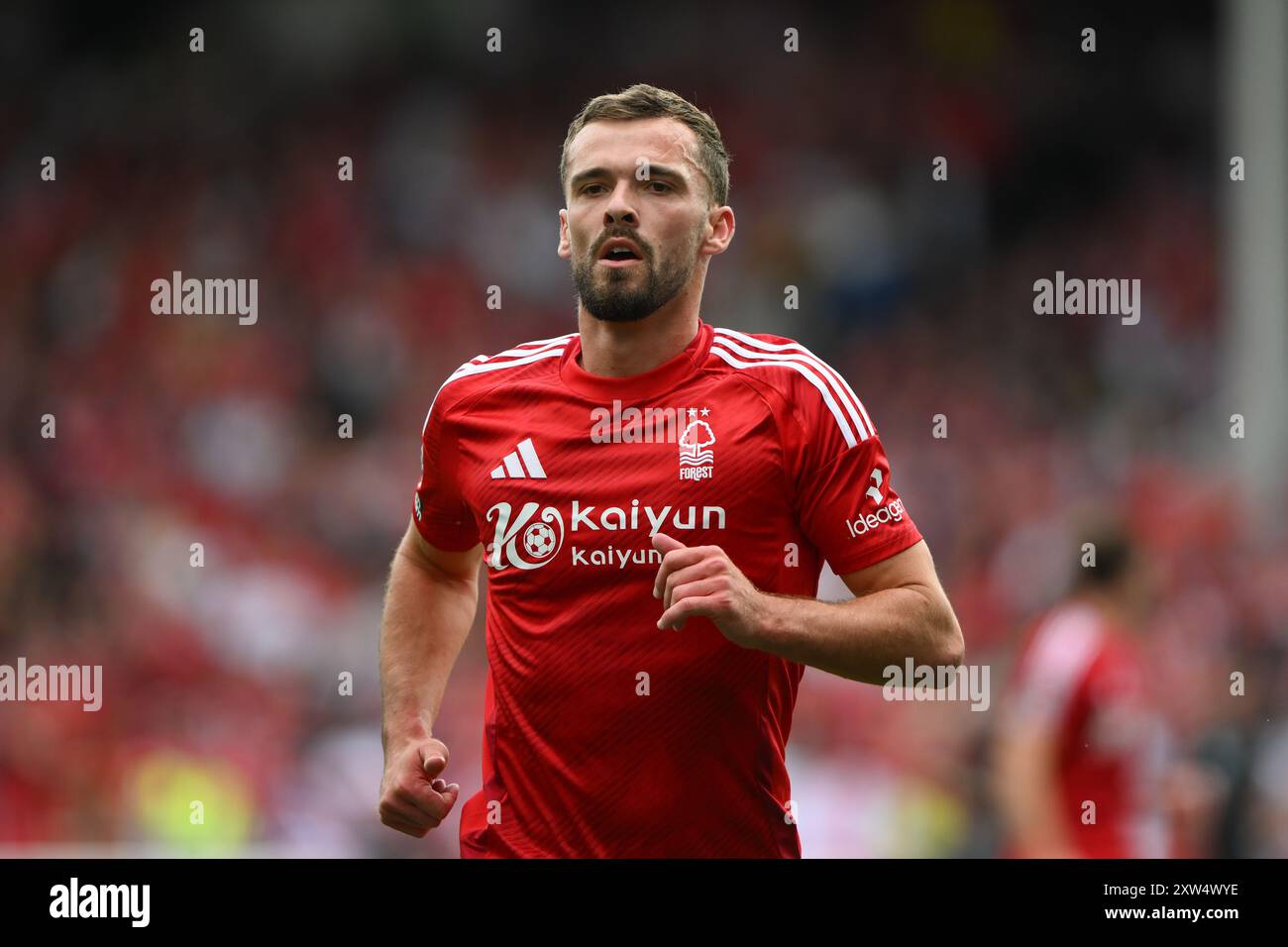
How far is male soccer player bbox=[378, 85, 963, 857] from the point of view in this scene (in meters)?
3.23

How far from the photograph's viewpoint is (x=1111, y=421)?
1044 cm

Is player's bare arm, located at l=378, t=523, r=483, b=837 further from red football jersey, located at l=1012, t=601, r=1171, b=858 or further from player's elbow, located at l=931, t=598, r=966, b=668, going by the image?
red football jersey, located at l=1012, t=601, r=1171, b=858

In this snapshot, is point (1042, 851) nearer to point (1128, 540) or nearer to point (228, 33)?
point (1128, 540)

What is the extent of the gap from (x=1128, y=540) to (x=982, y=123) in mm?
6978

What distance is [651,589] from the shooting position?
3248mm

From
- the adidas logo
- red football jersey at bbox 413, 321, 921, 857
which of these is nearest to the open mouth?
red football jersey at bbox 413, 321, 921, 857

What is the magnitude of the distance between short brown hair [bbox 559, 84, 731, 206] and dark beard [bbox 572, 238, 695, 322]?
26cm

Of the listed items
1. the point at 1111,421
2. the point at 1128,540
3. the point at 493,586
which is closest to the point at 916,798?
the point at 1128,540

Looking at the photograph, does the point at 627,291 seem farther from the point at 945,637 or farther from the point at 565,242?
the point at 945,637

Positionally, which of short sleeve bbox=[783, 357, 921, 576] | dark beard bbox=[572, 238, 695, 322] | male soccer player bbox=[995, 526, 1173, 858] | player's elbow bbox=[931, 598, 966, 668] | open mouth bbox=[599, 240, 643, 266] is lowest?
male soccer player bbox=[995, 526, 1173, 858]

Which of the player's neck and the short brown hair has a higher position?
the short brown hair

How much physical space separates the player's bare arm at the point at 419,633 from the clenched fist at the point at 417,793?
0.19ft

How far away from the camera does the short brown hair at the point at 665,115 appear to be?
350 cm

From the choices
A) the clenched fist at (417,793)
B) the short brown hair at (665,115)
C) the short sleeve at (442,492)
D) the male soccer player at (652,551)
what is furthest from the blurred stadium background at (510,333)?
the short brown hair at (665,115)
